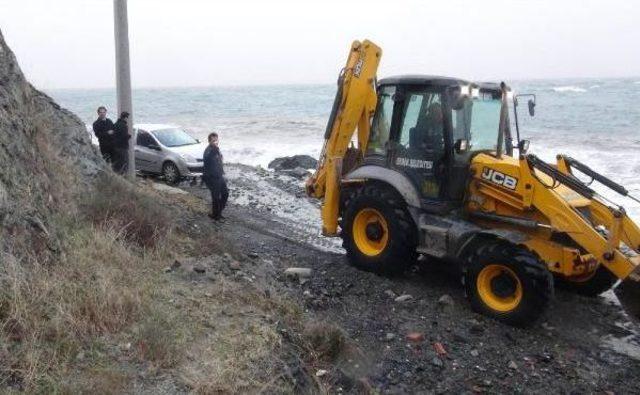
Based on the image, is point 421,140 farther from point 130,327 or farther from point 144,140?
point 144,140

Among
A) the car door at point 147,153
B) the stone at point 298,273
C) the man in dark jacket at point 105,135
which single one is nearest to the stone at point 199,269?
the stone at point 298,273

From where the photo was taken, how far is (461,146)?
22.7ft

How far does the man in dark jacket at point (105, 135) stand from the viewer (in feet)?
36.3

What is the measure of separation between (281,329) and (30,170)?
→ 3113 mm

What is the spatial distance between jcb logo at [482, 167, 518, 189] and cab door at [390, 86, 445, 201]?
50 centimetres

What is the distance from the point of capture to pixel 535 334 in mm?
6055

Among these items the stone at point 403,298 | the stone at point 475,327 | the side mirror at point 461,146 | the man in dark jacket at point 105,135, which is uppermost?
the side mirror at point 461,146

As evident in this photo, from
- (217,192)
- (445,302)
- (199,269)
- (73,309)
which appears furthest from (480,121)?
(73,309)

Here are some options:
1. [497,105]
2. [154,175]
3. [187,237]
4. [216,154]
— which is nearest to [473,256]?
[497,105]

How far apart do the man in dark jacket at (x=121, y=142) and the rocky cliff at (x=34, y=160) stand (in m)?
1.33

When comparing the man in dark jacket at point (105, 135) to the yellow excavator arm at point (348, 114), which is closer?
the yellow excavator arm at point (348, 114)

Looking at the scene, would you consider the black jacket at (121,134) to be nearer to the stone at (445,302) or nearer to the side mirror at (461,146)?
the side mirror at (461,146)

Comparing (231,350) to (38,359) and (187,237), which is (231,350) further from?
(187,237)

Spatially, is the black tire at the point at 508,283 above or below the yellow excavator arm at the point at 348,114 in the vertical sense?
below
